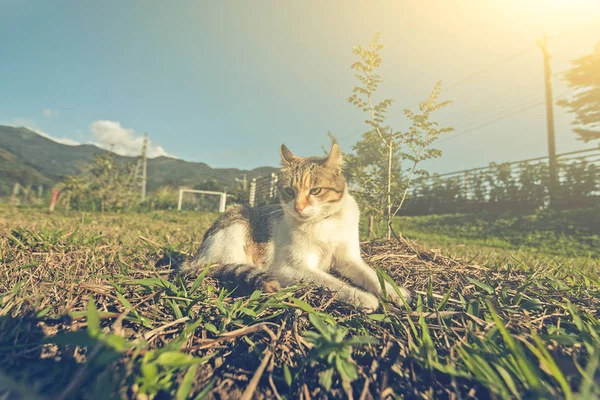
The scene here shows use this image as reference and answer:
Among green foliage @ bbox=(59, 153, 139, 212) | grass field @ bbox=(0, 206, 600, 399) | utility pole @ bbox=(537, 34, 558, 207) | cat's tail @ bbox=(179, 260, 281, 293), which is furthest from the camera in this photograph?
utility pole @ bbox=(537, 34, 558, 207)

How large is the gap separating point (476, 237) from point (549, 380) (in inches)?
330

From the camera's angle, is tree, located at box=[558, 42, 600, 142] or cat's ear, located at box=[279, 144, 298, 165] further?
tree, located at box=[558, 42, 600, 142]

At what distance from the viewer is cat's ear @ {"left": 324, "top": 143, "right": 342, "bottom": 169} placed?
2432 mm

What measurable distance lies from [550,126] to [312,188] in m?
15.3

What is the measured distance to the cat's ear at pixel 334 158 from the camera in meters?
2.43

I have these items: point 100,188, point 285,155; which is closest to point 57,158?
point 100,188

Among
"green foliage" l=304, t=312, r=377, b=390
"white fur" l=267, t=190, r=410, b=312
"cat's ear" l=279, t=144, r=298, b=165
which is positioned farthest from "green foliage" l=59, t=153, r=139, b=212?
"green foliage" l=304, t=312, r=377, b=390

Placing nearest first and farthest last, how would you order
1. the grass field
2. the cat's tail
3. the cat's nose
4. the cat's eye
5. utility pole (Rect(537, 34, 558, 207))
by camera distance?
the grass field → the cat's tail → the cat's nose → the cat's eye → utility pole (Rect(537, 34, 558, 207))

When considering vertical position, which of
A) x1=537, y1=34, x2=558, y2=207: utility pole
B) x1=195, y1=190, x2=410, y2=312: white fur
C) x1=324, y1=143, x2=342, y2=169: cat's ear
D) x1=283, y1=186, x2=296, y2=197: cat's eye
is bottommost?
x1=195, y1=190, x2=410, y2=312: white fur

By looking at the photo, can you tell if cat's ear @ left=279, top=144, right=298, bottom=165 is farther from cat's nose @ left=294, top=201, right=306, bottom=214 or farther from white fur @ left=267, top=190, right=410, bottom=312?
cat's nose @ left=294, top=201, right=306, bottom=214

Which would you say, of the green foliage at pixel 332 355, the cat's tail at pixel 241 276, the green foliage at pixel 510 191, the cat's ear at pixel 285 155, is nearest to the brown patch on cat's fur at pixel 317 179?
the cat's ear at pixel 285 155

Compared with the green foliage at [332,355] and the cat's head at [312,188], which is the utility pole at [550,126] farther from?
the green foliage at [332,355]

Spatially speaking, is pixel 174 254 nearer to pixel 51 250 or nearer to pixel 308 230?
A: pixel 51 250

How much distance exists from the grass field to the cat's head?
2.27ft
